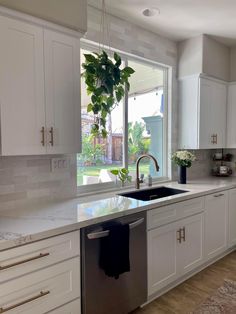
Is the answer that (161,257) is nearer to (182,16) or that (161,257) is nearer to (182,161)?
(182,161)

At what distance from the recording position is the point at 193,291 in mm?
2480

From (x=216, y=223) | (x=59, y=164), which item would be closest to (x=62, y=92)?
(x=59, y=164)

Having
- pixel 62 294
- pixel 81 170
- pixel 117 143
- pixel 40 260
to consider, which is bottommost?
pixel 62 294

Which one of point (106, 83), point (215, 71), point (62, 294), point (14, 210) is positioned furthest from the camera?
point (215, 71)

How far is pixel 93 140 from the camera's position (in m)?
2.72

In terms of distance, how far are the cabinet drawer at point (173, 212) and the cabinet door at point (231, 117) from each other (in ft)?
4.45

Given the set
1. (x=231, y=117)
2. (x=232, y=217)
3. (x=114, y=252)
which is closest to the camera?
(x=114, y=252)

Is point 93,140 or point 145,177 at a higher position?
point 93,140

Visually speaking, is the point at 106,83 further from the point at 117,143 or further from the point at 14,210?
the point at 14,210

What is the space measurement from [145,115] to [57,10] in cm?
168

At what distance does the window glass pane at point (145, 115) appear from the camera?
311 cm

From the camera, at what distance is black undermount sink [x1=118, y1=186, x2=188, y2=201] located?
2.77 meters

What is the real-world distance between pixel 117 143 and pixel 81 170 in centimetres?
56

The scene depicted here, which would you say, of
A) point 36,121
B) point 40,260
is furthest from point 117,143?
point 40,260
